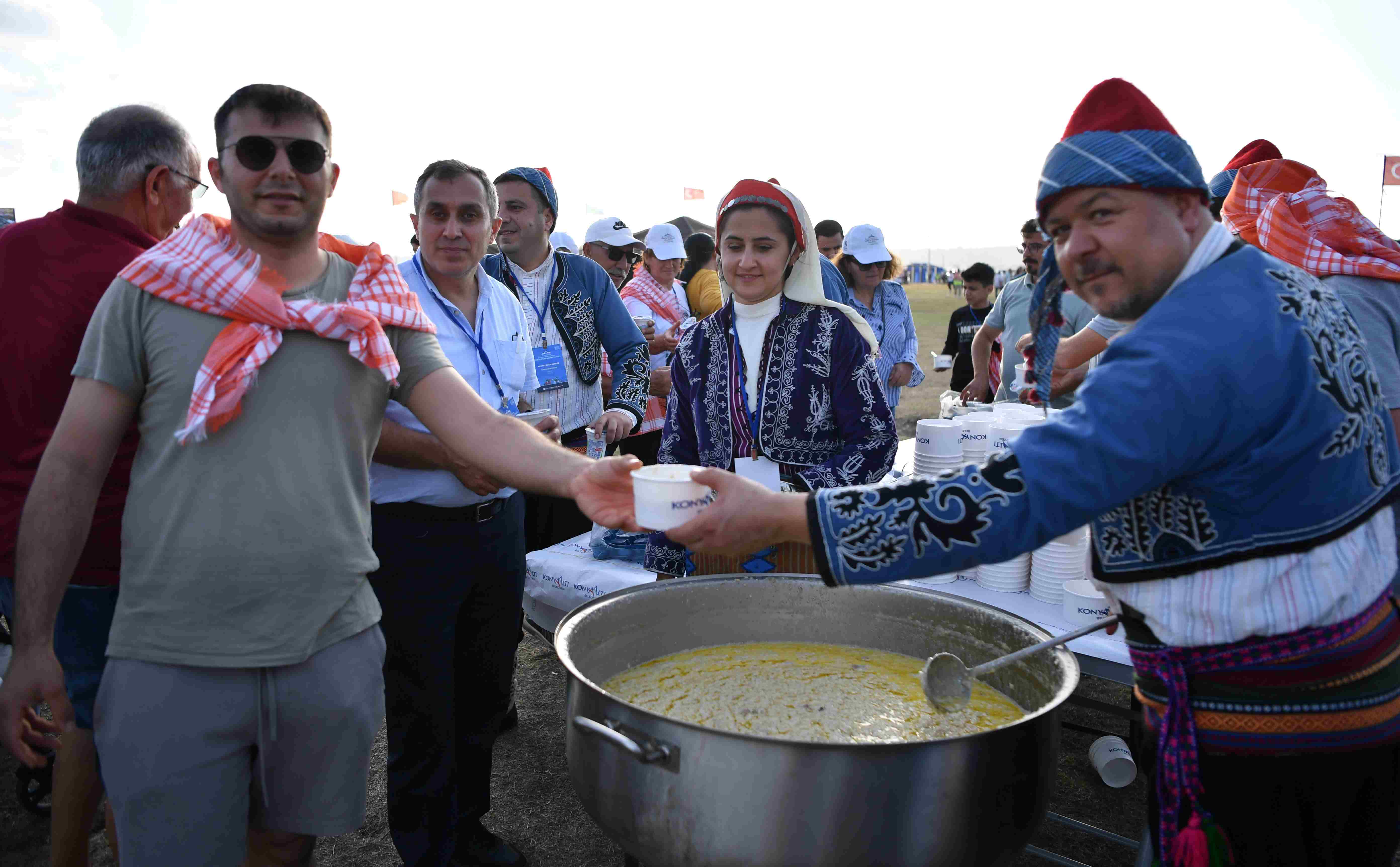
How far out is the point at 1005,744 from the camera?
1450mm

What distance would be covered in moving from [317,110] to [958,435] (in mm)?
2537

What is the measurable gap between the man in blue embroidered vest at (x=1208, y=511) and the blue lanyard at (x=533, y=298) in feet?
7.67

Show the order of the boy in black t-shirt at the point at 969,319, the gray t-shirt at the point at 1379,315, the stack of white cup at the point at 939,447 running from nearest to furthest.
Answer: the gray t-shirt at the point at 1379,315, the stack of white cup at the point at 939,447, the boy in black t-shirt at the point at 969,319

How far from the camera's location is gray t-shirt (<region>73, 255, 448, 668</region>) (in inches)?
63.9

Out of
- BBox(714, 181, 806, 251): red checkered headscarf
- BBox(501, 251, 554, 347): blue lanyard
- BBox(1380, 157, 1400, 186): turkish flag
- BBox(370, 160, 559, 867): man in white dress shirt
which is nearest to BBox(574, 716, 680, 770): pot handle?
BBox(370, 160, 559, 867): man in white dress shirt

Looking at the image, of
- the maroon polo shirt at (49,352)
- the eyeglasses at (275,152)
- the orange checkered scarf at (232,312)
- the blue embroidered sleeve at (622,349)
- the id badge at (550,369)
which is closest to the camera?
the orange checkered scarf at (232,312)

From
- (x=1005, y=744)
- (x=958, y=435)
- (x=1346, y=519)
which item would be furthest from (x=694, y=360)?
(x=1346, y=519)

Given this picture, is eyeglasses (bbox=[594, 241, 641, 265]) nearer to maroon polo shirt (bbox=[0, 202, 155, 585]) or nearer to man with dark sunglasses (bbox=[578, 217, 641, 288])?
man with dark sunglasses (bbox=[578, 217, 641, 288])

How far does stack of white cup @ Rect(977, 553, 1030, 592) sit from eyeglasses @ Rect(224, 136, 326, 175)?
7.62ft

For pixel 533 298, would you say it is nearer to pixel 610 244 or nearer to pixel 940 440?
pixel 940 440

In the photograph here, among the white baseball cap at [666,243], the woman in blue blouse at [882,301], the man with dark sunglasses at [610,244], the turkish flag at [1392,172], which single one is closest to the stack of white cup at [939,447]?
the woman in blue blouse at [882,301]

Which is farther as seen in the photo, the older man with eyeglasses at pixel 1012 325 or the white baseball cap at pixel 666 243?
the white baseball cap at pixel 666 243

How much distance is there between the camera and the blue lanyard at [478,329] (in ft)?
8.77

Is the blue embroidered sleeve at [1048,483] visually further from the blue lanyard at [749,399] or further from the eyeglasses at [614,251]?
the eyeglasses at [614,251]
